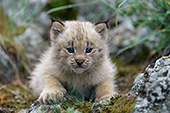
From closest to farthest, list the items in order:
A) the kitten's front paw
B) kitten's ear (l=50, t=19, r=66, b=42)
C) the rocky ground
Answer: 1. the rocky ground
2. the kitten's front paw
3. kitten's ear (l=50, t=19, r=66, b=42)

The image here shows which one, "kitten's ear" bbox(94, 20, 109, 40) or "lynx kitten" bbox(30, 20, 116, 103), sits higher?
"kitten's ear" bbox(94, 20, 109, 40)

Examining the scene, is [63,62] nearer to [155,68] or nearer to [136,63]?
[155,68]

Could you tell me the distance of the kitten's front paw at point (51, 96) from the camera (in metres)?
3.56

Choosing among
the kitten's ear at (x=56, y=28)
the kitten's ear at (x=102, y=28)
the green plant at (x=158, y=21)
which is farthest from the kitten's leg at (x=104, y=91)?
the green plant at (x=158, y=21)

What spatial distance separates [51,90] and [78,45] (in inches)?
37.6

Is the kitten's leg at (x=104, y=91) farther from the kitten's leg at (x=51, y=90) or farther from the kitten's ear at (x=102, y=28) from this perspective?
the kitten's ear at (x=102, y=28)

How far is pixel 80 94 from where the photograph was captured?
4172mm

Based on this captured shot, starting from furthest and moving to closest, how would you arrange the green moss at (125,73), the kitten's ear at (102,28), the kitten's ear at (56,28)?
the green moss at (125,73) < the kitten's ear at (102,28) < the kitten's ear at (56,28)

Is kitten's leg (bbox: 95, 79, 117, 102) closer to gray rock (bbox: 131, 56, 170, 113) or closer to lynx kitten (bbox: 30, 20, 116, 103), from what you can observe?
lynx kitten (bbox: 30, 20, 116, 103)

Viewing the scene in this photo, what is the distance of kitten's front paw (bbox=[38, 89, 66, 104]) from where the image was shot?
3.56 metres

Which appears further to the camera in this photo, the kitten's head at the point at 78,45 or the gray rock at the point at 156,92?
the kitten's head at the point at 78,45

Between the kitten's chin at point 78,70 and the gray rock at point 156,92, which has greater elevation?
the kitten's chin at point 78,70

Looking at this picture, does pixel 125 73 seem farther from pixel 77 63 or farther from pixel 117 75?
pixel 77 63

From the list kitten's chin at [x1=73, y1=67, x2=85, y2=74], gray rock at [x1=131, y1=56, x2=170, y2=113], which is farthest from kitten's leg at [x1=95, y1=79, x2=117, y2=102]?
gray rock at [x1=131, y1=56, x2=170, y2=113]
